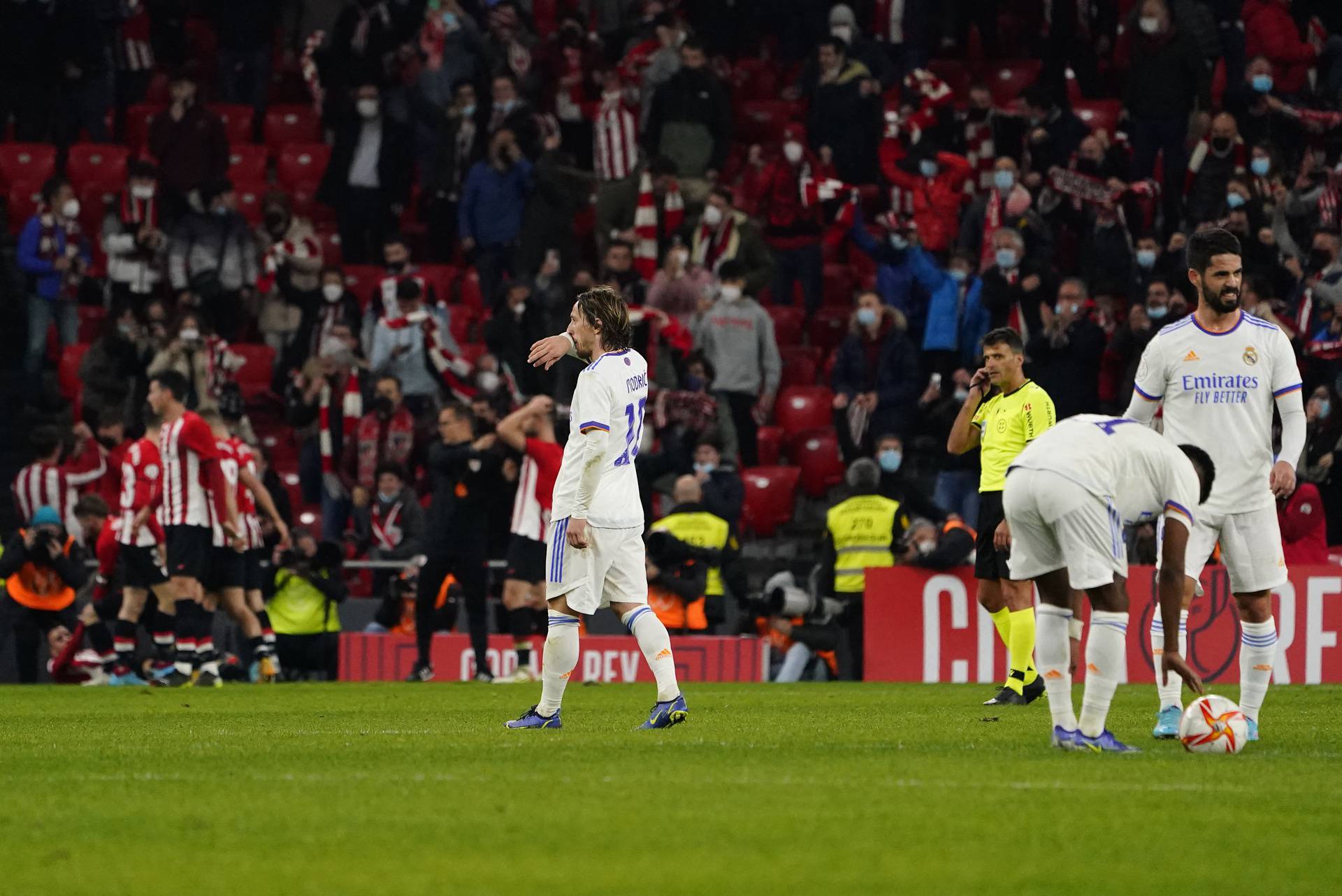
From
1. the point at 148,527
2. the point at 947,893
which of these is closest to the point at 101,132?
the point at 148,527

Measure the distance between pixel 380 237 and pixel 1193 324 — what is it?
642 inches

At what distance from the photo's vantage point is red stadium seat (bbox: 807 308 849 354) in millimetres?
23250

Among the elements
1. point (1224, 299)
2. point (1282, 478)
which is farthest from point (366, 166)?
point (1282, 478)

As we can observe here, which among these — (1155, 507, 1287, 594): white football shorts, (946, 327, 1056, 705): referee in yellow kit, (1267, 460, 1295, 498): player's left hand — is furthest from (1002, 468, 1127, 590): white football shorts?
(946, 327, 1056, 705): referee in yellow kit

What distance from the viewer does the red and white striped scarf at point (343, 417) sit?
21750mm

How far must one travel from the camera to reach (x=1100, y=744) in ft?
28.7

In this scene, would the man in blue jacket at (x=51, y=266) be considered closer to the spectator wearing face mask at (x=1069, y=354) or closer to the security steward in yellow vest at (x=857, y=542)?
the security steward in yellow vest at (x=857, y=542)

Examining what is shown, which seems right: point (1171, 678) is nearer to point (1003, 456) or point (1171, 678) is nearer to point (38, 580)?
point (1003, 456)

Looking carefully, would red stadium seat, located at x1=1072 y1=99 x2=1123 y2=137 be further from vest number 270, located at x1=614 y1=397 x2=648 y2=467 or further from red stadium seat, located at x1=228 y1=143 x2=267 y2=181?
vest number 270, located at x1=614 y1=397 x2=648 y2=467

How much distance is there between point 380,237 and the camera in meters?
25.0

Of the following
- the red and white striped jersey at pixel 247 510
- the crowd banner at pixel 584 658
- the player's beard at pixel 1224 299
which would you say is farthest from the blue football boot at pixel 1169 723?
the red and white striped jersey at pixel 247 510

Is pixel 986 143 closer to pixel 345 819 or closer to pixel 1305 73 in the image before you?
pixel 1305 73

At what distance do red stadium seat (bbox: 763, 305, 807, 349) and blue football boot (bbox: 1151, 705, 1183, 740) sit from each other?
13334 mm

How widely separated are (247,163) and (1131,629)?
1410 cm
